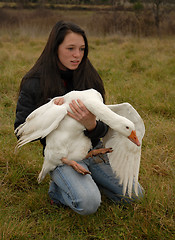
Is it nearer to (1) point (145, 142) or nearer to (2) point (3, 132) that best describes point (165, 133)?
(1) point (145, 142)

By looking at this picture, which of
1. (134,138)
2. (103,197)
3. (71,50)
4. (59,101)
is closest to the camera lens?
(134,138)

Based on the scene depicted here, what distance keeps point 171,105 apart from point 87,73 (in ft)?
7.42

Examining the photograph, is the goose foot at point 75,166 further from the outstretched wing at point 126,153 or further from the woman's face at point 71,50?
the woman's face at point 71,50

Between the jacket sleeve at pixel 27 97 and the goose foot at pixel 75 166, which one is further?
the jacket sleeve at pixel 27 97

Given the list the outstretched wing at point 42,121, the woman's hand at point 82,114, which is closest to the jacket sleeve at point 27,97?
the outstretched wing at point 42,121

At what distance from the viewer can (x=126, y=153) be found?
2361 millimetres

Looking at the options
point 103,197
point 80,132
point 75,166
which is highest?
point 80,132

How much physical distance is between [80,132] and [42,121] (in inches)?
11.9

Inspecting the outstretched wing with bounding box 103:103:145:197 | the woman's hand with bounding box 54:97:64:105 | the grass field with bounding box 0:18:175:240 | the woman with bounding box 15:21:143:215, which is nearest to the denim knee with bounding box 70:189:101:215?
the woman with bounding box 15:21:143:215

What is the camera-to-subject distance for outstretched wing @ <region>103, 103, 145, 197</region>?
2273mm

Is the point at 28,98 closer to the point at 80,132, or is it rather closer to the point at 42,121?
the point at 42,121

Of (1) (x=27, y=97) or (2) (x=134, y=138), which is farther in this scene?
(1) (x=27, y=97)

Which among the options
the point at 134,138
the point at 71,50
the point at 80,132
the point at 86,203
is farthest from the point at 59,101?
the point at 86,203

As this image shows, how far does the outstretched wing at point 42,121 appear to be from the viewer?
6.95ft
